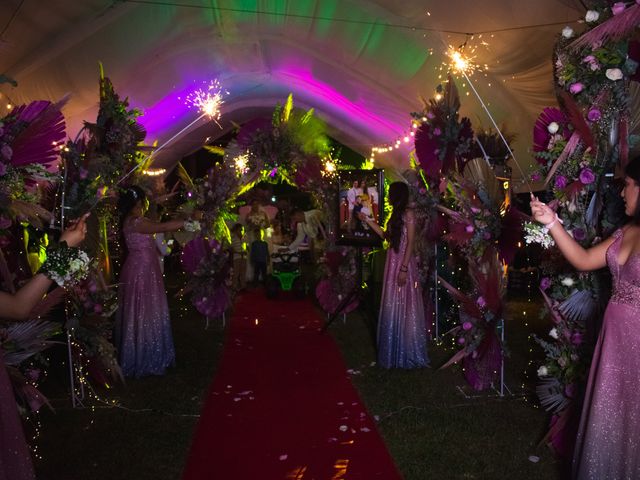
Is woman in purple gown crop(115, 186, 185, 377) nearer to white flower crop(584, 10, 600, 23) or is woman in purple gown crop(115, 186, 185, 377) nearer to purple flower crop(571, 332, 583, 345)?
purple flower crop(571, 332, 583, 345)

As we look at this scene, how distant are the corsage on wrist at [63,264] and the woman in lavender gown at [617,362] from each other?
2.12 metres

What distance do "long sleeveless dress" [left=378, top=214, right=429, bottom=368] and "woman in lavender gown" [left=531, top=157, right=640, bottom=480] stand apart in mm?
3292

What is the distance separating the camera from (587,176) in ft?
11.7

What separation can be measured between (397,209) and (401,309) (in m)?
1.04

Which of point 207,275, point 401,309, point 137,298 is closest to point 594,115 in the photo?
point 401,309

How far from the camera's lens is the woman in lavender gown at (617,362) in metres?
2.73

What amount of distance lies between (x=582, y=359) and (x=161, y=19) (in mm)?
6194

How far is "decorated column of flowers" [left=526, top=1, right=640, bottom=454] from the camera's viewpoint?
350cm

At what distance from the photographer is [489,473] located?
3703mm

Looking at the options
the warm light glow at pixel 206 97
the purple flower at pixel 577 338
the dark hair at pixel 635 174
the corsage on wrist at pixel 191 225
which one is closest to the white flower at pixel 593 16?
the dark hair at pixel 635 174

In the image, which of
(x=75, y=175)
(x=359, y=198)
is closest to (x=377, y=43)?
(x=359, y=198)

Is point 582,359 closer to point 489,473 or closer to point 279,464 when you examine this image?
point 489,473

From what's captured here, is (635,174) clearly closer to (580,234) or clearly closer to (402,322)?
(580,234)

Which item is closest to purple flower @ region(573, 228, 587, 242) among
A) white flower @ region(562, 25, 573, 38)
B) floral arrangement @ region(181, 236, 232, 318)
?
white flower @ region(562, 25, 573, 38)
